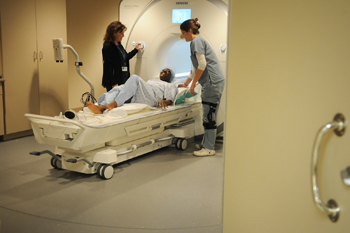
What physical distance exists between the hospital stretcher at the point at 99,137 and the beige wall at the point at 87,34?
2056 millimetres

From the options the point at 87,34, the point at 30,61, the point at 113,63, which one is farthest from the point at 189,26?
the point at 87,34

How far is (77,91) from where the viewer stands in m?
5.50

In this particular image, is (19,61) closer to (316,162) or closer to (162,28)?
(162,28)

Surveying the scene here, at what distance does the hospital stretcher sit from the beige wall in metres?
2.06

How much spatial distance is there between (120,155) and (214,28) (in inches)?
73.1

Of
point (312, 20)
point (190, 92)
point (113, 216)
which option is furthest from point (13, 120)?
point (312, 20)

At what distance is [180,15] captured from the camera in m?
4.22

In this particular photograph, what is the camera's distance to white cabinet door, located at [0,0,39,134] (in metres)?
4.01

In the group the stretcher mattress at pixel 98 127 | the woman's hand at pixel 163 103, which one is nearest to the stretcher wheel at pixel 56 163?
the stretcher mattress at pixel 98 127

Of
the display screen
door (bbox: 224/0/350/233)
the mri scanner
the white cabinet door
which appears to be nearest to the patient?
the mri scanner

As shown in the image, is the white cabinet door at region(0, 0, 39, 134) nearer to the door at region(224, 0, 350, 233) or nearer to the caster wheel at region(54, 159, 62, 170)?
the caster wheel at region(54, 159, 62, 170)

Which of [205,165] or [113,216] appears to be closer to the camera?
[113,216]

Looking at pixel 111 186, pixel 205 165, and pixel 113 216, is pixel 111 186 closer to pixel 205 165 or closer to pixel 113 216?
pixel 113 216

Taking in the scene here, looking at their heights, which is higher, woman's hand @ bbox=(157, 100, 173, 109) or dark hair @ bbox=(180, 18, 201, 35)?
dark hair @ bbox=(180, 18, 201, 35)
